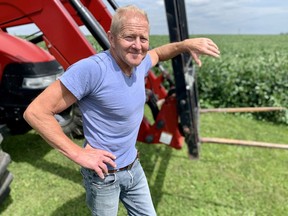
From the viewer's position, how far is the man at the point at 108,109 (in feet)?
4.80

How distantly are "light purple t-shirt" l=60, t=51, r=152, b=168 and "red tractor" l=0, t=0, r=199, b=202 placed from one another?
→ 3.49 ft

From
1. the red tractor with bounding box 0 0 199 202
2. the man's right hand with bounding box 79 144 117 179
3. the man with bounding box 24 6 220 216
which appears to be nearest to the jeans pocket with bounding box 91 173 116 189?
the man with bounding box 24 6 220 216

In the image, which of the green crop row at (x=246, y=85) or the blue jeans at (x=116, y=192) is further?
the green crop row at (x=246, y=85)

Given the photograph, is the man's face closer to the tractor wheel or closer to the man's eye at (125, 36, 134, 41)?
the man's eye at (125, 36, 134, 41)

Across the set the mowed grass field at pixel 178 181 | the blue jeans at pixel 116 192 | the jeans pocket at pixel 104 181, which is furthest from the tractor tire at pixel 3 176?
the jeans pocket at pixel 104 181

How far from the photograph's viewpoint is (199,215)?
9.54 feet

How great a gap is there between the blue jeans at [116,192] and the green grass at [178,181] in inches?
41.0

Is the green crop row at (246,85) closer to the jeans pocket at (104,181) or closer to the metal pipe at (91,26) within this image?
the metal pipe at (91,26)

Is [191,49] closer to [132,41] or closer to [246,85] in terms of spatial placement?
[132,41]

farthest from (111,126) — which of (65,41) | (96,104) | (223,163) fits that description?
(223,163)

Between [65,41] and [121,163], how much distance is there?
4.38ft

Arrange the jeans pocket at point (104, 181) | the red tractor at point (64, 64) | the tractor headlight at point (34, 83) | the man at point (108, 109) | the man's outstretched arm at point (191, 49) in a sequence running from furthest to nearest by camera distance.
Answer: the tractor headlight at point (34, 83) < the red tractor at point (64, 64) < the man's outstretched arm at point (191, 49) < the jeans pocket at point (104, 181) < the man at point (108, 109)

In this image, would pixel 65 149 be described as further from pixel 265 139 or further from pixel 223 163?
pixel 265 139

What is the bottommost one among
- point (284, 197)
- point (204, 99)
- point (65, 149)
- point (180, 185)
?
point (204, 99)
